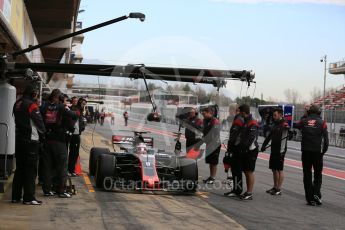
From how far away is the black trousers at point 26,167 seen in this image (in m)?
8.34

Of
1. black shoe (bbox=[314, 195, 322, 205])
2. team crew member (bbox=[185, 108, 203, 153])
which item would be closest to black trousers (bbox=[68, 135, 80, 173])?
team crew member (bbox=[185, 108, 203, 153])

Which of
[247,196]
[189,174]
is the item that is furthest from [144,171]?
[247,196]

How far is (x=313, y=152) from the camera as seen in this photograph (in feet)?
33.4

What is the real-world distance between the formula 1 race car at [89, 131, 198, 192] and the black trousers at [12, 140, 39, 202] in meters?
1.97

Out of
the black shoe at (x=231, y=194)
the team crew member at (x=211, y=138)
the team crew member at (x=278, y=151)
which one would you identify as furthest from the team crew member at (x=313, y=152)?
the team crew member at (x=211, y=138)

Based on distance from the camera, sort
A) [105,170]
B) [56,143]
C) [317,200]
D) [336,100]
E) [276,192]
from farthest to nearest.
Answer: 1. [336,100]
2. [276,192]
3. [105,170]
4. [317,200]
5. [56,143]

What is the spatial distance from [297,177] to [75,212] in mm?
8477

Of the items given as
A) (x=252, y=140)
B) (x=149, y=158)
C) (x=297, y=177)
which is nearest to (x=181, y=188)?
(x=149, y=158)

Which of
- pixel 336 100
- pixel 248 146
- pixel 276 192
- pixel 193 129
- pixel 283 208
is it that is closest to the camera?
pixel 283 208

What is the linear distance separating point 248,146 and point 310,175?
1285 millimetres

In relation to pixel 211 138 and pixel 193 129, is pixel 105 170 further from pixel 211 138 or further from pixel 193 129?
pixel 193 129

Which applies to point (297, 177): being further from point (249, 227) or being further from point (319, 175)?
point (249, 227)

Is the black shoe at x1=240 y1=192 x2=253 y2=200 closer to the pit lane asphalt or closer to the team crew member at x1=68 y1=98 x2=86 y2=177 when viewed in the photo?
the pit lane asphalt

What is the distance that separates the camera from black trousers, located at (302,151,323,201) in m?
10.1
